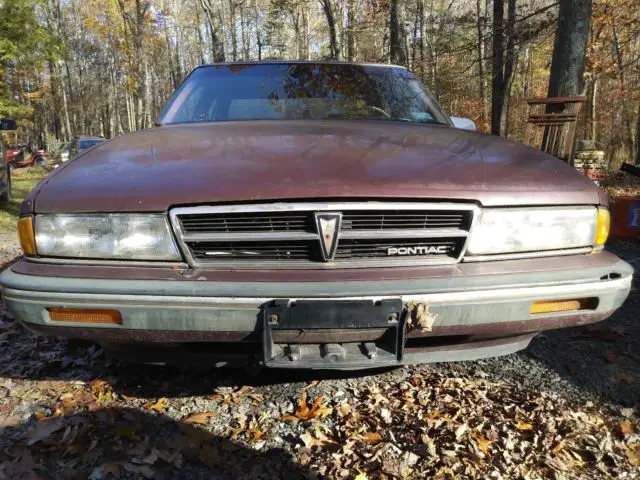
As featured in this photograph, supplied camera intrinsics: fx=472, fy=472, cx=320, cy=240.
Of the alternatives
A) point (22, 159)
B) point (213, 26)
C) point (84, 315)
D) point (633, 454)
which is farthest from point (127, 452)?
point (22, 159)

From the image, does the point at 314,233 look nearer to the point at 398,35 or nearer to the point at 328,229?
the point at 328,229

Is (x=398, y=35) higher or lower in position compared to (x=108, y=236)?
higher

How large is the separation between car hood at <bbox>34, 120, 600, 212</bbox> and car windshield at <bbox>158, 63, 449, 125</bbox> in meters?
0.73

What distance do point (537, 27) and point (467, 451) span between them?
8.23 metres

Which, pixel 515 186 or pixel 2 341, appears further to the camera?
pixel 2 341

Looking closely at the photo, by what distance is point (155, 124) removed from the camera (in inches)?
118

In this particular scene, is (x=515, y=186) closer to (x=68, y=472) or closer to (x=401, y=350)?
(x=401, y=350)

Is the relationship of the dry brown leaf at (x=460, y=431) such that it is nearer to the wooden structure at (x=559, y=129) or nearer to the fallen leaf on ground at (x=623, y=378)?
the fallen leaf on ground at (x=623, y=378)

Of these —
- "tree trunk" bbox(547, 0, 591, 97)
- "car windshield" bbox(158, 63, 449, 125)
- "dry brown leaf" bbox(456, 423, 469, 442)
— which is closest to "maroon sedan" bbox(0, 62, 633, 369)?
"dry brown leaf" bbox(456, 423, 469, 442)

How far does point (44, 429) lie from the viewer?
2096mm

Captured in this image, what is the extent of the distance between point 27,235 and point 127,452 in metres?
0.97

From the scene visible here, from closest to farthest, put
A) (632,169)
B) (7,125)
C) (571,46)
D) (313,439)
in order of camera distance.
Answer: (313,439), (632,169), (571,46), (7,125)

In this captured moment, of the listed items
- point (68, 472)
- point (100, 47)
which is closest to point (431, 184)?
point (68, 472)

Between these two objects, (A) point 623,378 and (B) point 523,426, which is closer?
(B) point 523,426
